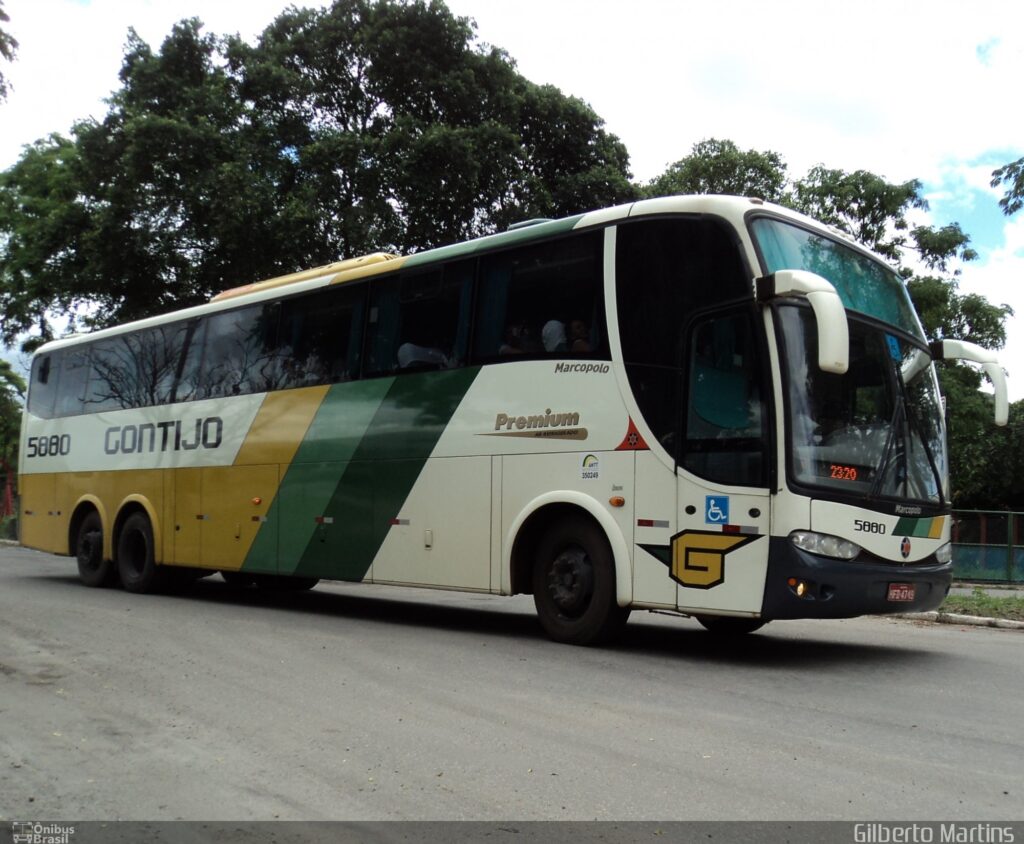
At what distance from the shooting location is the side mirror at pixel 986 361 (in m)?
9.11

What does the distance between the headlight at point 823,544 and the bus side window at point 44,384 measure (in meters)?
13.3

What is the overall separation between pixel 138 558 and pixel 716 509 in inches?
395

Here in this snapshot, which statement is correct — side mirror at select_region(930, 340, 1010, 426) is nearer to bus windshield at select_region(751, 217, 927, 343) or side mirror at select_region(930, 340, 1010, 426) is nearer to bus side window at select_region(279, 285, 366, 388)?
bus windshield at select_region(751, 217, 927, 343)

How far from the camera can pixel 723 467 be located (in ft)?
26.6

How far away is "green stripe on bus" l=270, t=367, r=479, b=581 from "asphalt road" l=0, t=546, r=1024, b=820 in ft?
3.95

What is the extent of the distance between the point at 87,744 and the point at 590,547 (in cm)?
441

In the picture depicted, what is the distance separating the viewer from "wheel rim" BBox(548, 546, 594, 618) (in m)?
9.01

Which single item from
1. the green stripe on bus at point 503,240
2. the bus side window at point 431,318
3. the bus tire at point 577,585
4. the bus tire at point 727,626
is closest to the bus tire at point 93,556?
the bus side window at point 431,318

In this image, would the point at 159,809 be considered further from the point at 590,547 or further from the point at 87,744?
the point at 590,547

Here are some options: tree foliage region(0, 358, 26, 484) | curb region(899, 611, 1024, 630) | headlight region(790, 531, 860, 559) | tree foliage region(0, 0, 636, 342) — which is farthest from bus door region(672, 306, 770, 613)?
tree foliage region(0, 358, 26, 484)

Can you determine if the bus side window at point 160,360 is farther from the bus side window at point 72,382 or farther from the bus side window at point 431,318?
the bus side window at point 431,318

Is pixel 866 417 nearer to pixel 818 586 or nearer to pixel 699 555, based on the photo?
pixel 818 586

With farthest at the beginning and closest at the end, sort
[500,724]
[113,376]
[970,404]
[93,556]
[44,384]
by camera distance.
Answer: [970,404] → [44,384] → [93,556] → [113,376] → [500,724]

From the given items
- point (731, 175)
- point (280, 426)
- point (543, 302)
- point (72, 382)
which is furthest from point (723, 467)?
point (731, 175)
